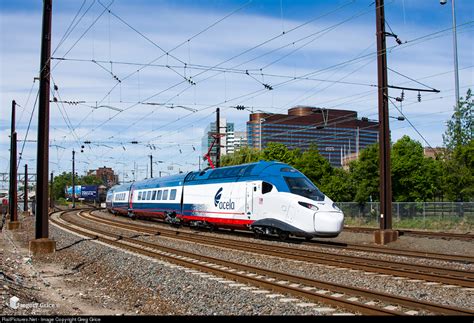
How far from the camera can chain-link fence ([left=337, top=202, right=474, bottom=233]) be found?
2853cm

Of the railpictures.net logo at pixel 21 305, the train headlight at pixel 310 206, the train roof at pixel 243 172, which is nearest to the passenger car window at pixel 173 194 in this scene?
the train roof at pixel 243 172

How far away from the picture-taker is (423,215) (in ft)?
102

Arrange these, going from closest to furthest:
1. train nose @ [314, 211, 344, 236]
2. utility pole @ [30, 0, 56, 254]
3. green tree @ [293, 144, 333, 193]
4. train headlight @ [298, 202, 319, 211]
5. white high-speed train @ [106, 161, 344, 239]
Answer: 1. train nose @ [314, 211, 344, 236]
2. train headlight @ [298, 202, 319, 211]
3. white high-speed train @ [106, 161, 344, 239]
4. utility pole @ [30, 0, 56, 254]
5. green tree @ [293, 144, 333, 193]

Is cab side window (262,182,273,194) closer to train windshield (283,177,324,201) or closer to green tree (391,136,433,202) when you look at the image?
train windshield (283,177,324,201)

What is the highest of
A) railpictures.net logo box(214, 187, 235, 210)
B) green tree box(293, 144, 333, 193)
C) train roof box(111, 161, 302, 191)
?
green tree box(293, 144, 333, 193)

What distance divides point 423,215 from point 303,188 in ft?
44.5

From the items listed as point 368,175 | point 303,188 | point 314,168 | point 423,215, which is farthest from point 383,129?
point 314,168

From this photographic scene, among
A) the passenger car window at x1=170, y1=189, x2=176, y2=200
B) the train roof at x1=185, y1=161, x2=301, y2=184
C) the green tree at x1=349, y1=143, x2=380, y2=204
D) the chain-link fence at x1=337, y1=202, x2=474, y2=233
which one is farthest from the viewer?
the green tree at x1=349, y1=143, x2=380, y2=204

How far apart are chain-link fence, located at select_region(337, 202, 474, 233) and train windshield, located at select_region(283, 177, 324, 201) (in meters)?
11.8

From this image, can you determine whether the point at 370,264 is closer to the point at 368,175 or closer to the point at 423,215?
the point at 423,215

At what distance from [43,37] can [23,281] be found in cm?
1073

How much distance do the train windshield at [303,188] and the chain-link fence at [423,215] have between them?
11.8 metres

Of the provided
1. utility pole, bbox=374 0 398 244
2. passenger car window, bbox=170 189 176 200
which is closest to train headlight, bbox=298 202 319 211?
utility pole, bbox=374 0 398 244

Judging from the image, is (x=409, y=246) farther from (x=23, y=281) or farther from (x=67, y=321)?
(x=67, y=321)
